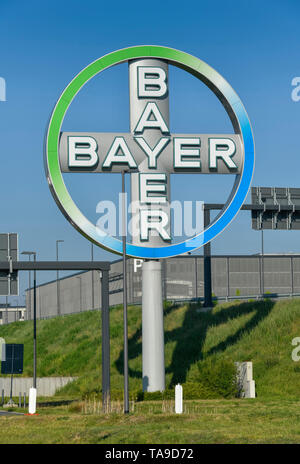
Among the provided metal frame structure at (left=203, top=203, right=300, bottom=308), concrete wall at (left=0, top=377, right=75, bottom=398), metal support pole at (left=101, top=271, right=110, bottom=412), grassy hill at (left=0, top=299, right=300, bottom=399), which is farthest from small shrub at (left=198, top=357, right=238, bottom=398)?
concrete wall at (left=0, top=377, right=75, bottom=398)

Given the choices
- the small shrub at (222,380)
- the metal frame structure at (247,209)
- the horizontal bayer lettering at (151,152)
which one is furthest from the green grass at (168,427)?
the metal frame structure at (247,209)

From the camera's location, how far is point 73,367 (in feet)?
231

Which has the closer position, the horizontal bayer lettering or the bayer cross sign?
the bayer cross sign

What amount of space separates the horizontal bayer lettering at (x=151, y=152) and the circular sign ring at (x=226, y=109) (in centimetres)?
61

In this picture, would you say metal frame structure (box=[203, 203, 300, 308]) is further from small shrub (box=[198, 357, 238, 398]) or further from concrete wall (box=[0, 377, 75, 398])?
small shrub (box=[198, 357, 238, 398])

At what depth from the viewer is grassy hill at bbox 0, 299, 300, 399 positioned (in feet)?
167

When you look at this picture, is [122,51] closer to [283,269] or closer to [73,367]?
[73,367]

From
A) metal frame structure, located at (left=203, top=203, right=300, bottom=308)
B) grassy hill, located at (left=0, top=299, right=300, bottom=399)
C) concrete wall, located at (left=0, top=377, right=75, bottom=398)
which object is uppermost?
metal frame structure, located at (left=203, top=203, right=300, bottom=308)

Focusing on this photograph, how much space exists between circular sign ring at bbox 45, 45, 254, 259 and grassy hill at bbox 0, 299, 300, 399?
8369 millimetres

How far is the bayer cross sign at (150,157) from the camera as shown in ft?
138

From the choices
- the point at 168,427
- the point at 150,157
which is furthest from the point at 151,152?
the point at 168,427

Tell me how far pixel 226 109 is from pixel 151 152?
5.31 metres

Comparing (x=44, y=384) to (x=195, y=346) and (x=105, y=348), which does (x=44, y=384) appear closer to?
(x=195, y=346)
